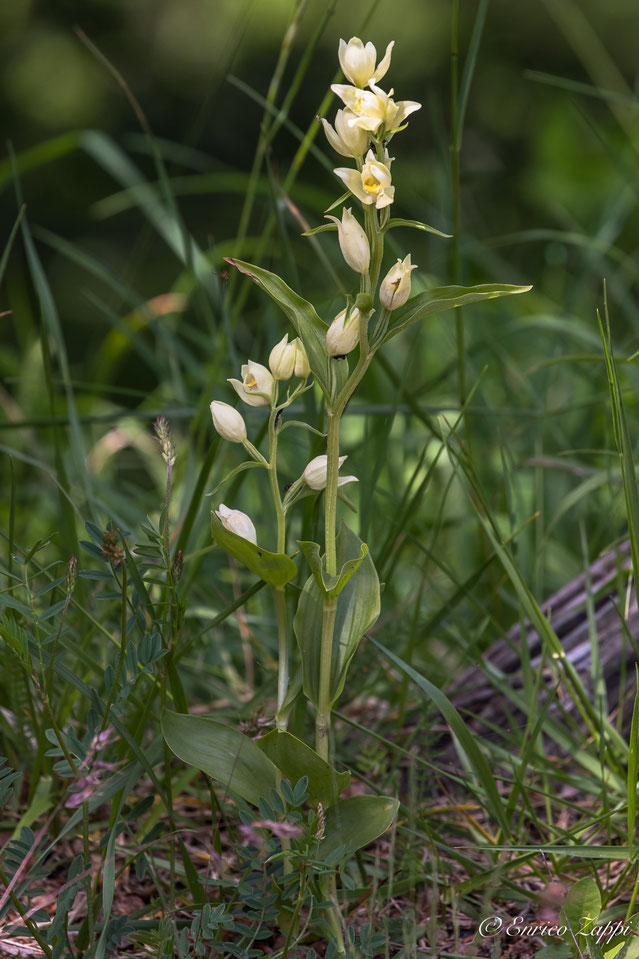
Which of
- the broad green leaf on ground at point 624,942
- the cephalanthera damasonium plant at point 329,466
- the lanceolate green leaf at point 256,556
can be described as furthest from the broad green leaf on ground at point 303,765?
the broad green leaf on ground at point 624,942

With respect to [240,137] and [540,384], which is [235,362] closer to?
[540,384]

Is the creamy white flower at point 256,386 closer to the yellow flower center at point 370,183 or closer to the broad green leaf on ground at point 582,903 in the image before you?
the yellow flower center at point 370,183

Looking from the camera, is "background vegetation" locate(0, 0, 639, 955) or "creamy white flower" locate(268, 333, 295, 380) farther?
"background vegetation" locate(0, 0, 639, 955)

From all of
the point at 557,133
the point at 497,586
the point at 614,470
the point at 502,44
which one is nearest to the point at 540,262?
the point at 557,133

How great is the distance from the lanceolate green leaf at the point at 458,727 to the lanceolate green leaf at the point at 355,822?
0.08 metres

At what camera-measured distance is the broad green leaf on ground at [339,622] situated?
594 mm

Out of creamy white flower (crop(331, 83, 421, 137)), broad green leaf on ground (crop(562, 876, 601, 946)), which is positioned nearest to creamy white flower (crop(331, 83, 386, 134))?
creamy white flower (crop(331, 83, 421, 137))

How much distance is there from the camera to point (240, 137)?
3607 mm

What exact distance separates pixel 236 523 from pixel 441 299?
20cm

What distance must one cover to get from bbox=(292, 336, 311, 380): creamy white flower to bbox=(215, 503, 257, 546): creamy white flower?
10cm

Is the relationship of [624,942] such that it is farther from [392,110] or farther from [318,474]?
[392,110]

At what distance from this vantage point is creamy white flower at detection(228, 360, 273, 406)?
59 cm

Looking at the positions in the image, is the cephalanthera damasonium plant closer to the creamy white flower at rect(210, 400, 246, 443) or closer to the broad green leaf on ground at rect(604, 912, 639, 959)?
the creamy white flower at rect(210, 400, 246, 443)

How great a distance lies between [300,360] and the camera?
59 centimetres
